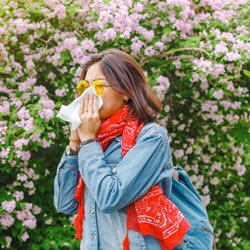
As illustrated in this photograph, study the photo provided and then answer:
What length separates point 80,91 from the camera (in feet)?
7.70

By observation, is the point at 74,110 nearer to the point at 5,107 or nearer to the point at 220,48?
the point at 5,107

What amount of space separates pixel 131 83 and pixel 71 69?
246 centimetres

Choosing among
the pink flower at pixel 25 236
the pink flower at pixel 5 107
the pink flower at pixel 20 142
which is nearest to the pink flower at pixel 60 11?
the pink flower at pixel 5 107

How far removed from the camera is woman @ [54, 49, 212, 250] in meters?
2.10

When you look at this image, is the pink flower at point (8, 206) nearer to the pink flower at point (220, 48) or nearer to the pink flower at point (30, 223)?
the pink flower at point (30, 223)

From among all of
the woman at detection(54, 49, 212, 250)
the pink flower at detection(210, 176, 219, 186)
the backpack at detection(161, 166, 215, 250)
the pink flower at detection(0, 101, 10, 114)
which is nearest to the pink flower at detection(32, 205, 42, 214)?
the pink flower at detection(0, 101, 10, 114)

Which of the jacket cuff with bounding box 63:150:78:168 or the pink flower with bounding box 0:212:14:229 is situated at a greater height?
the jacket cuff with bounding box 63:150:78:168

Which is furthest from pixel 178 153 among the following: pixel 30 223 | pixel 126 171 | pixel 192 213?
pixel 126 171

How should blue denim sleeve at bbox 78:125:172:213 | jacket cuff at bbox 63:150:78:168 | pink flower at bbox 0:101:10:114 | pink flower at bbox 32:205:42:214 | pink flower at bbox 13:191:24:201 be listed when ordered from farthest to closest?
pink flower at bbox 32:205:42:214 < pink flower at bbox 13:191:24:201 < pink flower at bbox 0:101:10:114 < jacket cuff at bbox 63:150:78:168 < blue denim sleeve at bbox 78:125:172:213

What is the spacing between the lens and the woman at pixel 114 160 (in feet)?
6.89

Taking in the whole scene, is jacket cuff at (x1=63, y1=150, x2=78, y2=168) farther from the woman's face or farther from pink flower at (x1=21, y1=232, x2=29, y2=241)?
pink flower at (x1=21, y1=232, x2=29, y2=241)

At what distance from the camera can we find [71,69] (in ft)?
15.5

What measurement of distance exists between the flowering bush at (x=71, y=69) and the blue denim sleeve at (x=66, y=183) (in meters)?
1.84

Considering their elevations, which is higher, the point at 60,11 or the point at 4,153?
the point at 60,11
